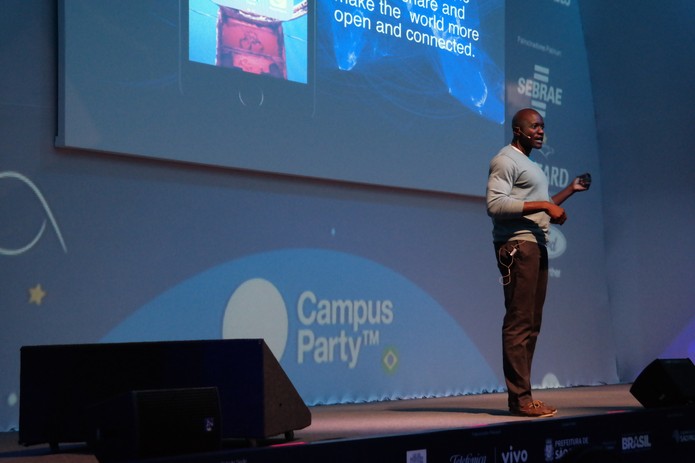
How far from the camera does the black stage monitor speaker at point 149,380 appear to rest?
9.25 feet

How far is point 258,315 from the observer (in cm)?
472

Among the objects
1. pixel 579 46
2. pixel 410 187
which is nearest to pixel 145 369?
pixel 410 187

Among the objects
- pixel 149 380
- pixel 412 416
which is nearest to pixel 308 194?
pixel 412 416

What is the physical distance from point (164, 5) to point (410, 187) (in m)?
1.80

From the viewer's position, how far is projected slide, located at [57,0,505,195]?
409 cm

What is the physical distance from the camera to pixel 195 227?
4.51 meters

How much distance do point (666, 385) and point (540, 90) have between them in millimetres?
2974

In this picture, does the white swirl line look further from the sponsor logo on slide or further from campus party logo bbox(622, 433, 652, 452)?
campus party logo bbox(622, 433, 652, 452)

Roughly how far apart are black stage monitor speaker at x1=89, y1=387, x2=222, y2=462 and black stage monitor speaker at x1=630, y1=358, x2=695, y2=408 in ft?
7.19

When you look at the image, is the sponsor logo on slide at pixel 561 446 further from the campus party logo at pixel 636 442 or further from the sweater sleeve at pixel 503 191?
the sweater sleeve at pixel 503 191

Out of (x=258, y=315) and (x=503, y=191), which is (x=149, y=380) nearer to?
(x=503, y=191)

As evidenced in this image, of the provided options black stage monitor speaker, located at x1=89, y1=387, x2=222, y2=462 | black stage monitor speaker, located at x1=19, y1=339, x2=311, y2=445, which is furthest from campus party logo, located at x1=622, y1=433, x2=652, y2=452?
black stage monitor speaker, located at x1=89, y1=387, x2=222, y2=462

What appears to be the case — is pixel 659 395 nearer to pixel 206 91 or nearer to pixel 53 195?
pixel 206 91

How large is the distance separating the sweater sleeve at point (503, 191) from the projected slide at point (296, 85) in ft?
4.53
